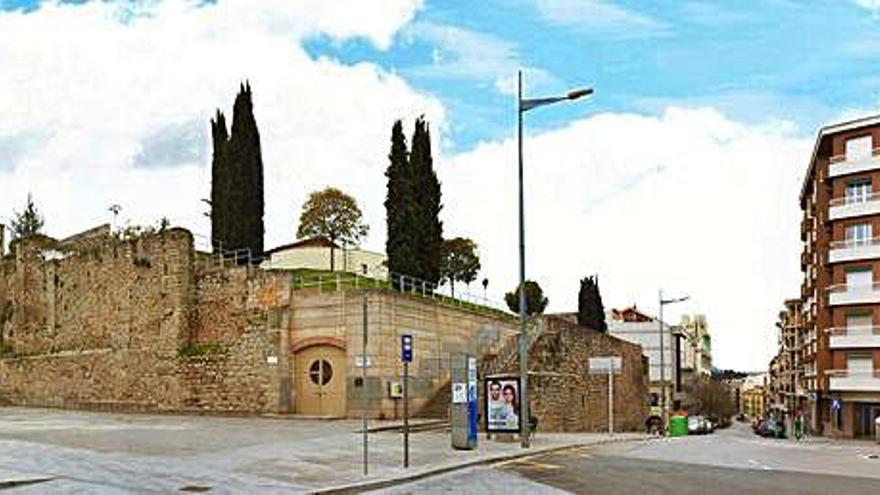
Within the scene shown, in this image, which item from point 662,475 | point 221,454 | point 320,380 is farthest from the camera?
point 320,380

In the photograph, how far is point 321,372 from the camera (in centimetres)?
3806

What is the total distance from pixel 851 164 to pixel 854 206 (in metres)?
2.81

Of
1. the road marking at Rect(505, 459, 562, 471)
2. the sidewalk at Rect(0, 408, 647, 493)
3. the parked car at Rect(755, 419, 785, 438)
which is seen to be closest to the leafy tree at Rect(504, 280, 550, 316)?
the parked car at Rect(755, 419, 785, 438)

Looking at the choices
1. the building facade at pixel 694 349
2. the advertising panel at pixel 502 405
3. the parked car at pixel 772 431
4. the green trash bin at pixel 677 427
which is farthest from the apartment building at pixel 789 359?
the advertising panel at pixel 502 405

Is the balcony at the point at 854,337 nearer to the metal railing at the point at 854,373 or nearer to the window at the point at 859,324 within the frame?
the window at the point at 859,324

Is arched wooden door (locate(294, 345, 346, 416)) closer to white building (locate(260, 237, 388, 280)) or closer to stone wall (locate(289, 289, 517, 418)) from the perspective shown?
stone wall (locate(289, 289, 517, 418))

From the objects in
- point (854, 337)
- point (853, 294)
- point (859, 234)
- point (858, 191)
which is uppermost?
point (858, 191)

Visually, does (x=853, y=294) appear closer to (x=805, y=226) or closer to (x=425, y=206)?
(x=805, y=226)

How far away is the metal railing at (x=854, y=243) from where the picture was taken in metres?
63.5

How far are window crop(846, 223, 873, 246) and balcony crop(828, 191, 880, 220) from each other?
0.76 m

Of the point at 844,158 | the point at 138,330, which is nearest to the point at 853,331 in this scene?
the point at 844,158

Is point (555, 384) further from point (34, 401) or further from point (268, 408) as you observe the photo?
point (34, 401)

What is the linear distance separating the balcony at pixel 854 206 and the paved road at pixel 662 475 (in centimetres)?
3988

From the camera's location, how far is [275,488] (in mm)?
16812
